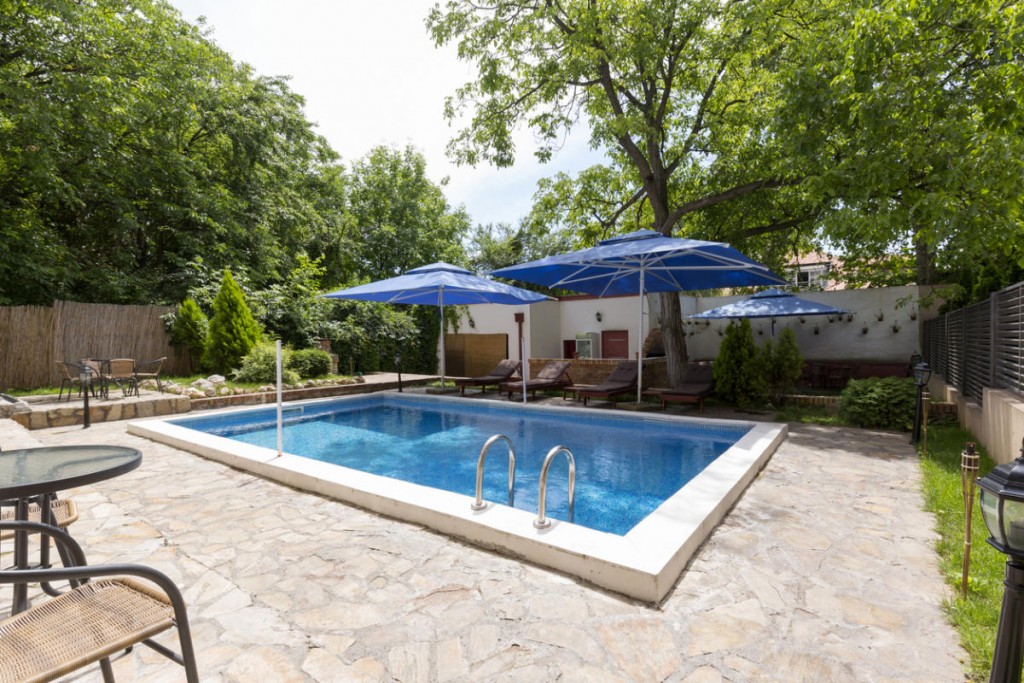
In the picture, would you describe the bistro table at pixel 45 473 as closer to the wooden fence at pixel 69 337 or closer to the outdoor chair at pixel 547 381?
the outdoor chair at pixel 547 381

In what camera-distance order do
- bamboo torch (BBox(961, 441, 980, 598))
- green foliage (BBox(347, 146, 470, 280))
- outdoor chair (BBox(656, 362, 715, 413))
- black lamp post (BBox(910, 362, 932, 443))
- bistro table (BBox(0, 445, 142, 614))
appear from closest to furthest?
bistro table (BBox(0, 445, 142, 614)), bamboo torch (BBox(961, 441, 980, 598)), black lamp post (BBox(910, 362, 932, 443)), outdoor chair (BBox(656, 362, 715, 413)), green foliage (BBox(347, 146, 470, 280))

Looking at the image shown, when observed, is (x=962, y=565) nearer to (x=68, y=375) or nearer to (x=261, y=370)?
(x=261, y=370)

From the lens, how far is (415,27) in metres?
11.4

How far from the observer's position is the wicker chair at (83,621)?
4.21 ft

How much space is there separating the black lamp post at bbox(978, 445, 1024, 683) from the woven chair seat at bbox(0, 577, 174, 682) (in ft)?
8.04

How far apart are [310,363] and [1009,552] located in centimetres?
1286

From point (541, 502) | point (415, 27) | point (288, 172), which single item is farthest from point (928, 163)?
point (288, 172)

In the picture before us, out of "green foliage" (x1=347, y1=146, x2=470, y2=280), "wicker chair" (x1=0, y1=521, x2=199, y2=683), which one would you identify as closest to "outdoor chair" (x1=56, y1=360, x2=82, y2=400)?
"wicker chair" (x1=0, y1=521, x2=199, y2=683)

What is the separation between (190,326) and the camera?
39.2 feet

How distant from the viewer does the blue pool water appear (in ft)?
16.5

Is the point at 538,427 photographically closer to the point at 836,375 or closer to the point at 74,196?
the point at 836,375

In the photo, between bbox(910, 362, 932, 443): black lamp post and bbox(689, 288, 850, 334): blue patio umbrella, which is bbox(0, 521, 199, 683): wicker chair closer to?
bbox(910, 362, 932, 443): black lamp post

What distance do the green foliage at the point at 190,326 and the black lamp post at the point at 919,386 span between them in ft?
45.4

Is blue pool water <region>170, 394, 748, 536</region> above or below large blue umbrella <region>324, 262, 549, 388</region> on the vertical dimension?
below
